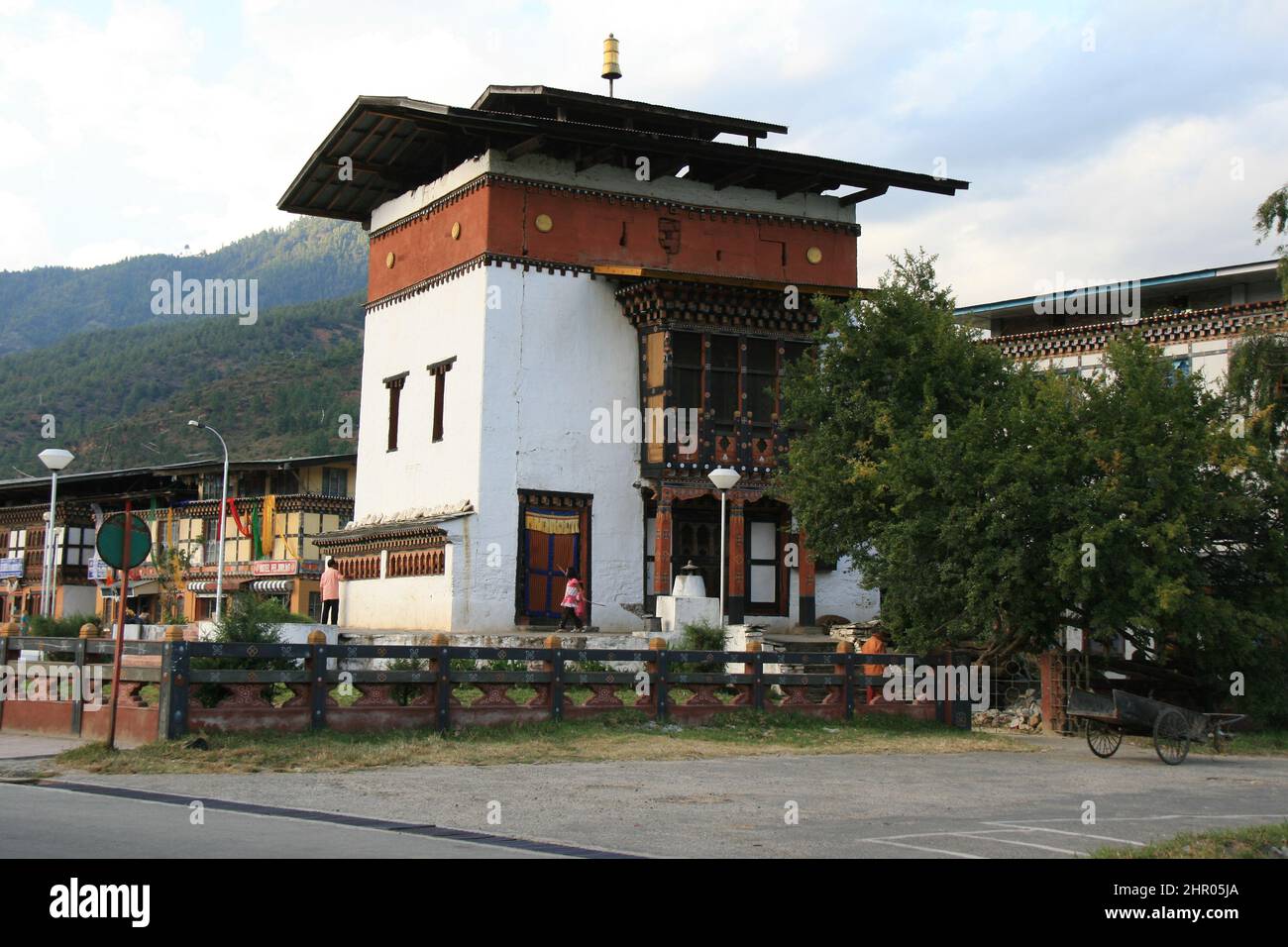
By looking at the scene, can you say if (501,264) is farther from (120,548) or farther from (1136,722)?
(1136,722)

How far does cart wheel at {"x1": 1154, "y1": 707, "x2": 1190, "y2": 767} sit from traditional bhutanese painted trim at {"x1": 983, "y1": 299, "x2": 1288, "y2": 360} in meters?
19.5

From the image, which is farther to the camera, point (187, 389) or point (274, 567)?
point (187, 389)

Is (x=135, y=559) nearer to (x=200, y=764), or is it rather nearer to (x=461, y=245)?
(x=200, y=764)

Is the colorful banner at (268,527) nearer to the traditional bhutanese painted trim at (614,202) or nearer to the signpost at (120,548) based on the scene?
the traditional bhutanese painted trim at (614,202)

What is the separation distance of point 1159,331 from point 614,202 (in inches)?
773

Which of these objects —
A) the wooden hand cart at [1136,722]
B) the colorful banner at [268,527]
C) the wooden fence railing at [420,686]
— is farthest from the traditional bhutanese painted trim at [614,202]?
the colorful banner at [268,527]

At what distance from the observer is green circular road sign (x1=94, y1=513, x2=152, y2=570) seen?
1820 cm

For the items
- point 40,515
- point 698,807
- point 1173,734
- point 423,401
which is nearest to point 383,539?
point 423,401

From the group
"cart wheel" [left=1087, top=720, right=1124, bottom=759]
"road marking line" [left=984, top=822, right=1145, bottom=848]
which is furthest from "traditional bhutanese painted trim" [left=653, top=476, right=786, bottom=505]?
"road marking line" [left=984, top=822, right=1145, bottom=848]

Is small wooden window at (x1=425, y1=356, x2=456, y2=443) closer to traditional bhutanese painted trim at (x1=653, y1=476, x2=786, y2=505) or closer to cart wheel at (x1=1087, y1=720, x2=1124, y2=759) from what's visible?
traditional bhutanese painted trim at (x1=653, y1=476, x2=786, y2=505)

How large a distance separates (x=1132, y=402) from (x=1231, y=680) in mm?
5836

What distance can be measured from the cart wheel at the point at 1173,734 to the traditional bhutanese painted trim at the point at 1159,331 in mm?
19461

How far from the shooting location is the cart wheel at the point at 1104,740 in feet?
74.0

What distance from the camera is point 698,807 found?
14383mm
